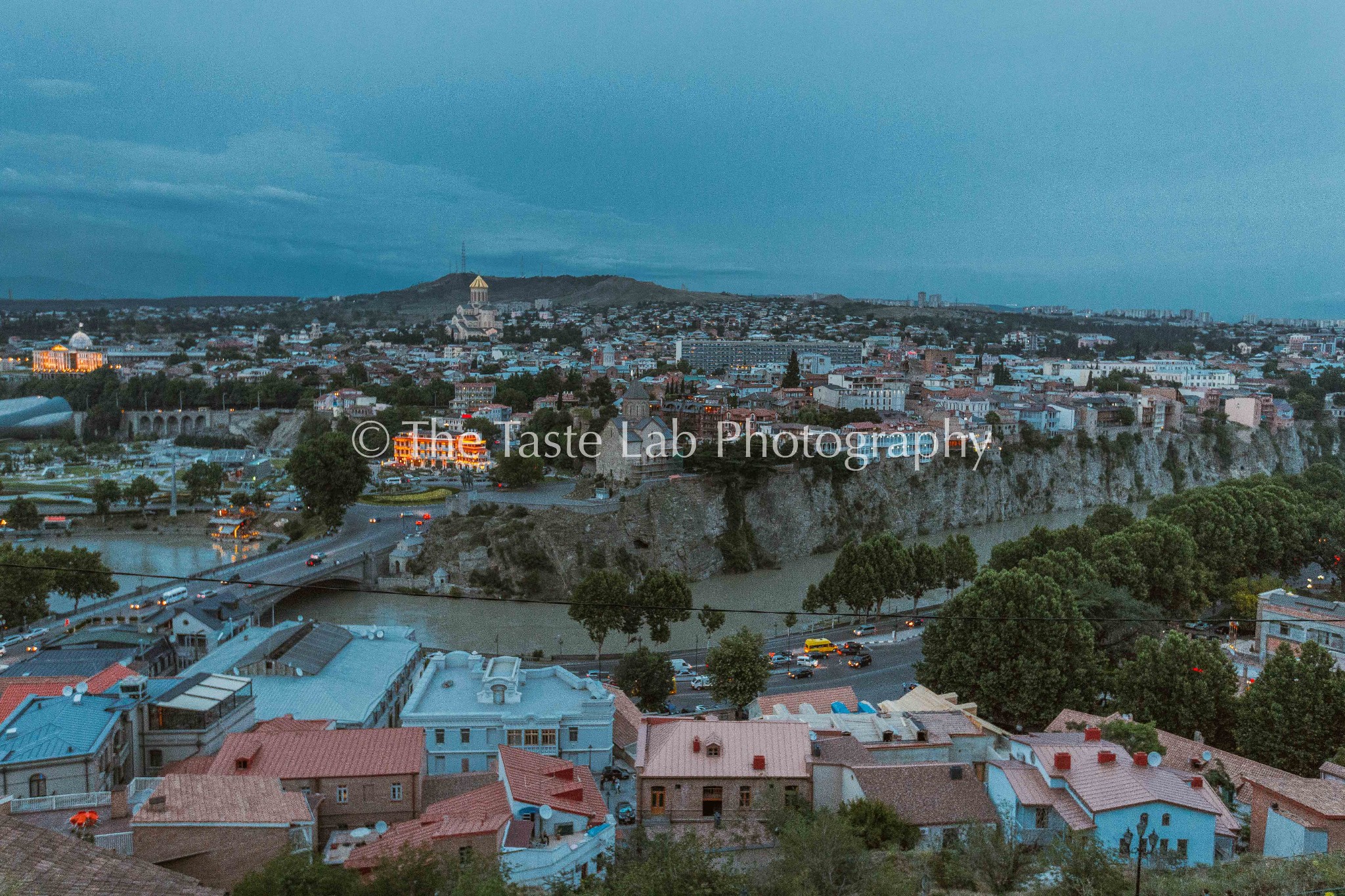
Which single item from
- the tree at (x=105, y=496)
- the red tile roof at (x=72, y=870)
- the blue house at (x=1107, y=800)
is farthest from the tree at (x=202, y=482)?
the blue house at (x=1107, y=800)

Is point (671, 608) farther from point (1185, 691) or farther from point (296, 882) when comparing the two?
point (296, 882)

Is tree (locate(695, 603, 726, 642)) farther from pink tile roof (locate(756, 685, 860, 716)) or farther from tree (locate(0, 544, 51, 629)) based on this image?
tree (locate(0, 544, 51, 629))

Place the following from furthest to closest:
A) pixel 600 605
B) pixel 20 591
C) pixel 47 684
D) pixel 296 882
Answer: pixel 20 591, pixel 600 605, pixel 47 684, pixel 296 882

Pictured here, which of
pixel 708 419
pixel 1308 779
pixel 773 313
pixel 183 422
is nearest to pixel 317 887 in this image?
pixel 1308 779

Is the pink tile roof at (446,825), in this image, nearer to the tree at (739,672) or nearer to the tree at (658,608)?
the tree at (739,672)

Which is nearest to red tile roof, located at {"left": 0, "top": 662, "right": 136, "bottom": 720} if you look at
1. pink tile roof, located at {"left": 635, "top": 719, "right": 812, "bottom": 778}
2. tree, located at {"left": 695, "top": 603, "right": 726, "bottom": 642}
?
pink tile roof, located at {"left": 635, "top": 719, "right": 812, "bottom": 778}

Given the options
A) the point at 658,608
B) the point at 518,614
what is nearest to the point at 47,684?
the point at 658,608

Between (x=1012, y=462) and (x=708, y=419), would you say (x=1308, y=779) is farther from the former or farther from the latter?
(x=708, y=419)
